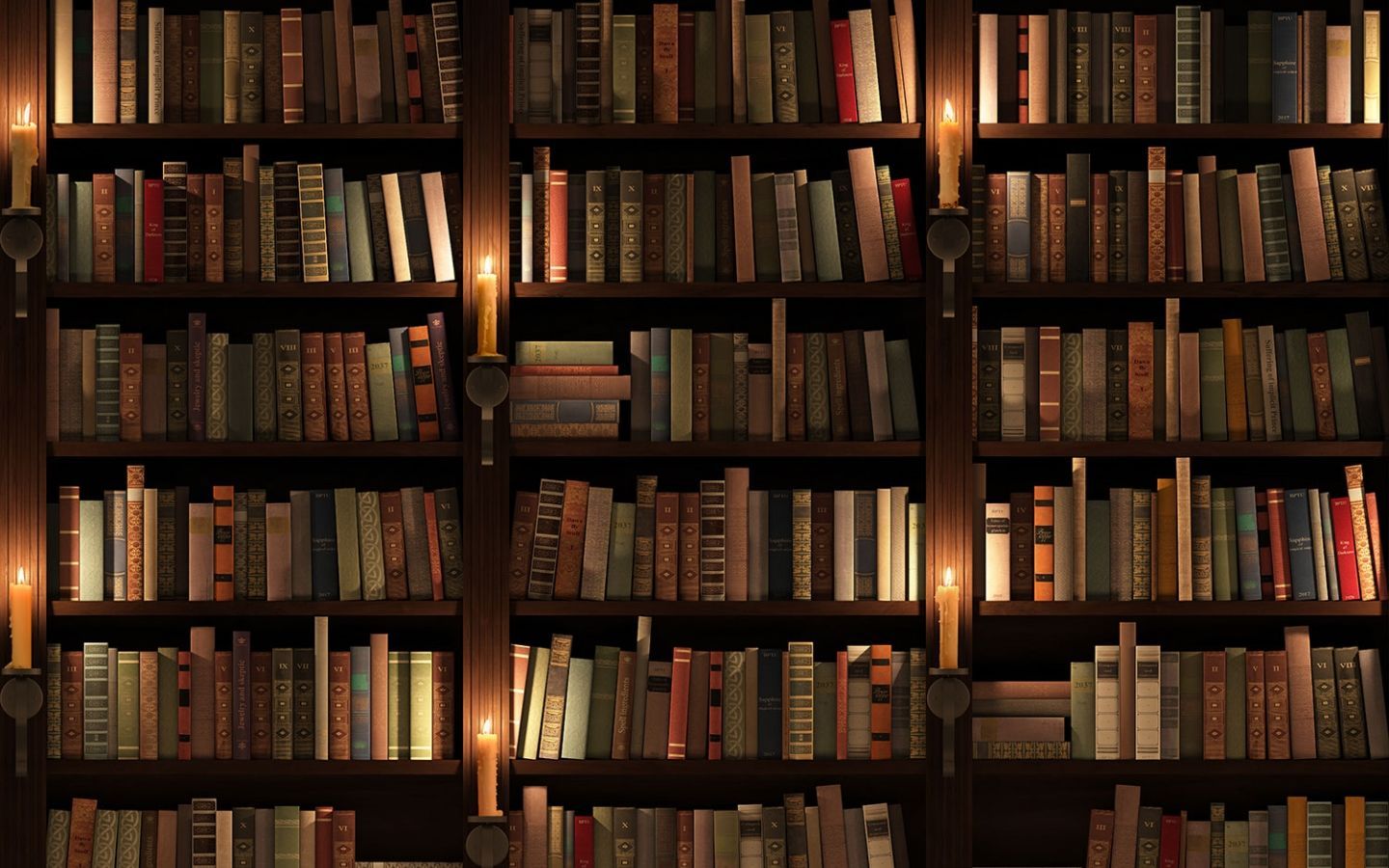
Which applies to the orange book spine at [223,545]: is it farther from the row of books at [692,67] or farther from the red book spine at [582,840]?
the row of books at [692,67]

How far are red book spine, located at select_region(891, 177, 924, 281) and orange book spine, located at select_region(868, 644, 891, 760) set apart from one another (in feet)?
2.47

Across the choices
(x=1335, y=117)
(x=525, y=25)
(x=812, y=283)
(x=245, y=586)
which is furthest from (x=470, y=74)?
(x=1335, y=117)

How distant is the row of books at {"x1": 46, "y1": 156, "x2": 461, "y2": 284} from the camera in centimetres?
268

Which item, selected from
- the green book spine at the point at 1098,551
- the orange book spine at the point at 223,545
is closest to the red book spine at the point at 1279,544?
the green book spine at the point at 1098,551

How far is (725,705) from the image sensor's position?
2.69 m

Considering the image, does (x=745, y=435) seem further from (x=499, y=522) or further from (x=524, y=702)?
(x=524, y=702)

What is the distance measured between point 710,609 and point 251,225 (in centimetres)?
119

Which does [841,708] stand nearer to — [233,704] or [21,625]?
[233,704]

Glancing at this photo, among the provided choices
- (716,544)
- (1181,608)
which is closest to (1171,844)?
(1181,608)

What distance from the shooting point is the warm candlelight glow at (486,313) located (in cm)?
255

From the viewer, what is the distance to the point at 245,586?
269 centimetres

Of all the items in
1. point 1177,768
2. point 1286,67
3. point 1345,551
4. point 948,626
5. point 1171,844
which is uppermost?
point 1286,67

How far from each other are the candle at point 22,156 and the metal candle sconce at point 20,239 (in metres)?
0.02

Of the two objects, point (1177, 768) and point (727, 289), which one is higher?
point (727, 289)
